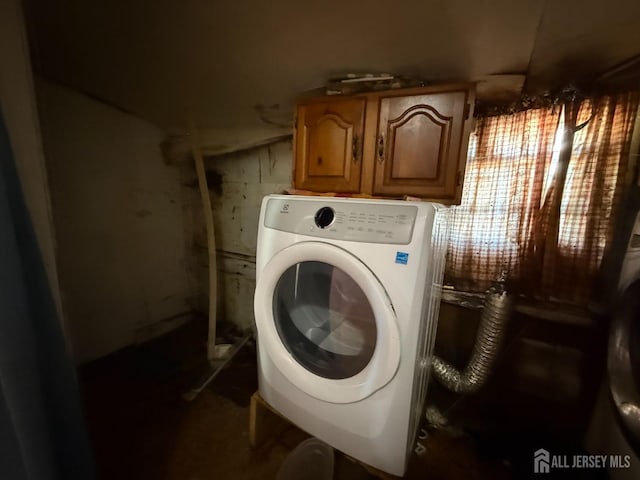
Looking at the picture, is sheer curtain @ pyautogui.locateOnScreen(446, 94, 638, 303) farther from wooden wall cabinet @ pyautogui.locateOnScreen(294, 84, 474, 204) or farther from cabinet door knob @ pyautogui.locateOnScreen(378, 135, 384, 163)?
cabinet door knob @ pyautogui.locateOnScreen(378, 135, 384, 163)

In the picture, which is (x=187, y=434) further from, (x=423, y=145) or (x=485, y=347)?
(x=423, y=145)

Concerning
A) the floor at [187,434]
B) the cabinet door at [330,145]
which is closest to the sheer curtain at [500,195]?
the cabinet door at [330,145]

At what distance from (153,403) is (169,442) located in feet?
1.06

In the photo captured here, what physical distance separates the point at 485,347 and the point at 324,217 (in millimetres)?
924

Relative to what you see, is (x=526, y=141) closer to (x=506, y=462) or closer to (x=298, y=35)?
(x=298, y=35)

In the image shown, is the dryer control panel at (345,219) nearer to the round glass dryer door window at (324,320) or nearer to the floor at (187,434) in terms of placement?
the round glass dryer door window at (324,320)

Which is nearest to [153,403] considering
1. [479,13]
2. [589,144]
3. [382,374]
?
[382,374]

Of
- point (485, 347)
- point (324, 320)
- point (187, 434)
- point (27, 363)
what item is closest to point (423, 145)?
point (324, 320)

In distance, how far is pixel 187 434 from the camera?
1338 millimetres

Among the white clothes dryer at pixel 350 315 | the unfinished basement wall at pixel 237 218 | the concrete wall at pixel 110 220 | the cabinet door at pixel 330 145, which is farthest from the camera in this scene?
the unfinished basement wall at pixel 237 218

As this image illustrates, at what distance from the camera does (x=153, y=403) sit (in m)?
1.52

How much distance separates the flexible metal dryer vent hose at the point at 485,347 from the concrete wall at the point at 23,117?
60.6 inches

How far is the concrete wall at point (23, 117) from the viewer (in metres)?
0.63

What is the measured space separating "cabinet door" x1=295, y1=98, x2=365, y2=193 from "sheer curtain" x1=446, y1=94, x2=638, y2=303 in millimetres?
601
